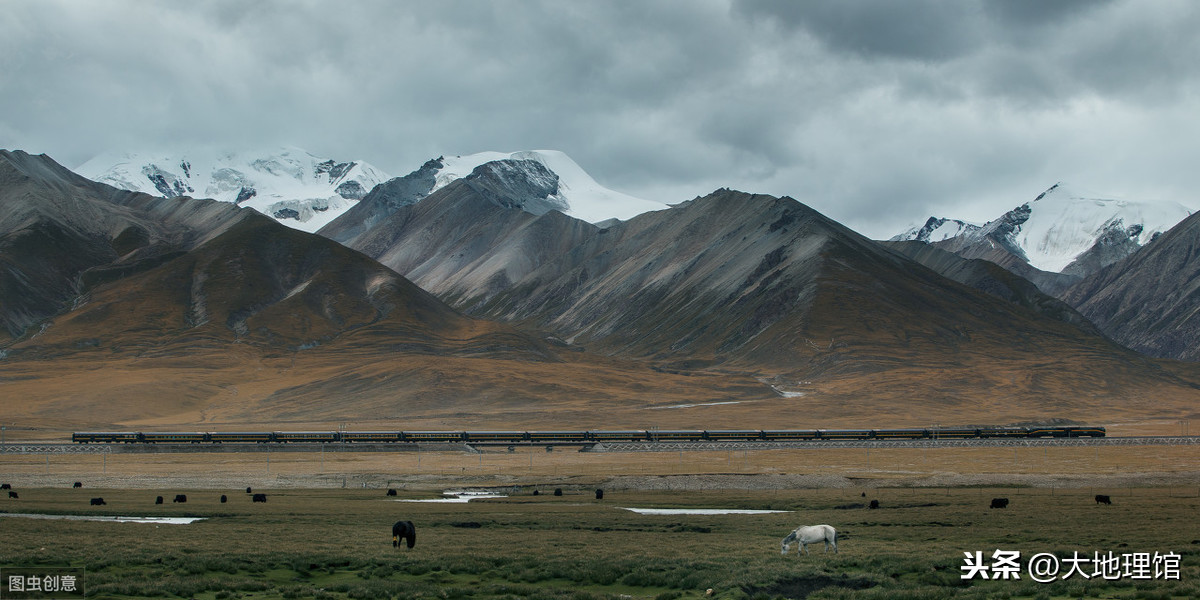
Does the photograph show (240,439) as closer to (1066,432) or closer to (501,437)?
(501,437)

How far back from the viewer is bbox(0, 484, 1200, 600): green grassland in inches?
1257

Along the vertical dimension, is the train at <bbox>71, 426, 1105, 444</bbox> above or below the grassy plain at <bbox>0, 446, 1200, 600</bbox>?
above

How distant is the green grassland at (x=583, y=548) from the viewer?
31.9m

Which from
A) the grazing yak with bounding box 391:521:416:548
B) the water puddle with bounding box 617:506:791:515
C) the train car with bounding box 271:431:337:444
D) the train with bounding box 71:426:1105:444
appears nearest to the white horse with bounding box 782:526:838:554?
the grazing yak with bounding box 391:521:416:548

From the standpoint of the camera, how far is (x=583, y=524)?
51.1 meters

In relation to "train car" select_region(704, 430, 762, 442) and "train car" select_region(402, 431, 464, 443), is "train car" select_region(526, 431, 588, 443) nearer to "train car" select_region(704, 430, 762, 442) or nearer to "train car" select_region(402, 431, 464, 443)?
"train car" select_region(402, 431, 464, 443)

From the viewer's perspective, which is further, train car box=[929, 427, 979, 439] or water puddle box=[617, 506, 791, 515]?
train car box=[929, 427, 979, 439]

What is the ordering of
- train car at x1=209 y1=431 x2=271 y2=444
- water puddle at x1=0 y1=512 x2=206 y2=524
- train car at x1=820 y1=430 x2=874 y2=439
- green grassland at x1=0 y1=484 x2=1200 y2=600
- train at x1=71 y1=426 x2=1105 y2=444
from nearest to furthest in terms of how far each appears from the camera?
green grassland at x1=0 y1=484 x2=1200 y2=600 < water puddle at x1=0 y1=512 x2=206 y2=524 < train car at x1=209 y1=431 x2=271 y2=444 < train at x1=71 y1=426 x2=1105 y2=444 < train car at x1=820 y1=430 x2=874 y2=439

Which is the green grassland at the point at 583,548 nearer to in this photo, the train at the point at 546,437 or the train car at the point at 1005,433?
the train at the point at 546,437

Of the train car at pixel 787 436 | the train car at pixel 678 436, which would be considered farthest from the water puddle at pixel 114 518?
the train car at pixel 787 436

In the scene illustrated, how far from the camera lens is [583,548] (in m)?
41.2

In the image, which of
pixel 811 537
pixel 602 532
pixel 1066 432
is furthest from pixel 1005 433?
pixel 811 537

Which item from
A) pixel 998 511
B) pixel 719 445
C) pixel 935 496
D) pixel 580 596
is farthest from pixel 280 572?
pixel 719 445

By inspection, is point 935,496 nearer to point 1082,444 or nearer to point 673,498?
point 673,498
